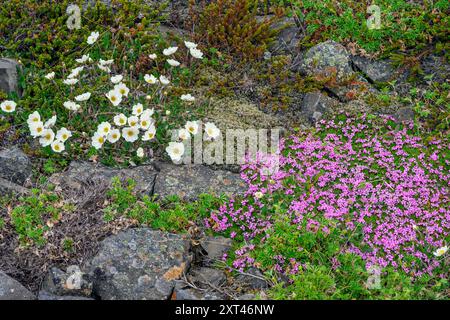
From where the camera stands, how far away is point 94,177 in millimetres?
5949

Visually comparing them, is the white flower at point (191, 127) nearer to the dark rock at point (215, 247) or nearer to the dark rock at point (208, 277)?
the dark rock at point (215, 247)

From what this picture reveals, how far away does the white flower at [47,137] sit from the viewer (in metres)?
6.17

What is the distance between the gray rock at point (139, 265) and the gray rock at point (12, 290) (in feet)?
1.89

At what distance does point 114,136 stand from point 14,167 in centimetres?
116

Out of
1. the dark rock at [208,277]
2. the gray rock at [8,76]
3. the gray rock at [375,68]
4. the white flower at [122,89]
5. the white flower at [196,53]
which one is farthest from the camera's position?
the gray rock at [375,68]

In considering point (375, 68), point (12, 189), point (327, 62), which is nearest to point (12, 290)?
point (12, 189)

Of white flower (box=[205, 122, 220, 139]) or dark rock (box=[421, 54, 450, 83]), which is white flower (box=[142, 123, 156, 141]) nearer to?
white flower (box=[205, 122, 220, 139])

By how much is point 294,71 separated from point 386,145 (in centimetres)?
185

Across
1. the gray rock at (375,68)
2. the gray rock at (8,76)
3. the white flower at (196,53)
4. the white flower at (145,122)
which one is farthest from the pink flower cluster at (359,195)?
the gray rock at (8,76)

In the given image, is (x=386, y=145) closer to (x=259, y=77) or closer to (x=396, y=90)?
(x=396, y=90)

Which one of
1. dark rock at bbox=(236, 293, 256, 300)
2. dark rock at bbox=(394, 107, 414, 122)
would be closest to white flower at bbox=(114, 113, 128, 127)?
dark rock at bbox=(236, 293, 256, 300)

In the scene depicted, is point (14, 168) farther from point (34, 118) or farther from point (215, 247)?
point (215, 247)

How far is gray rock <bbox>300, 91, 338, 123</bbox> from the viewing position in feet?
22.8
